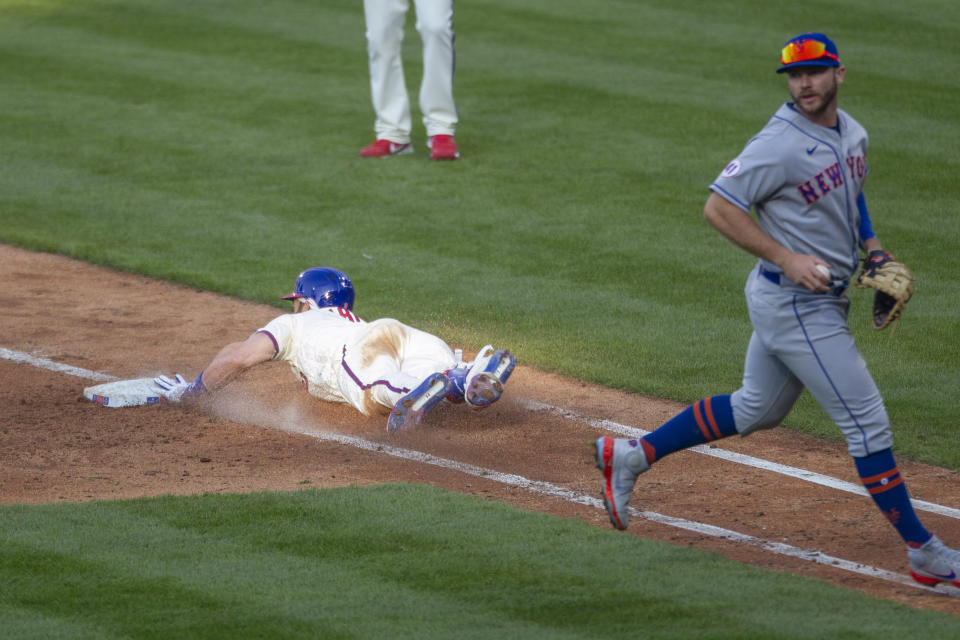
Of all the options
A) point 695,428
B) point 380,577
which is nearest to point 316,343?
point 380,577

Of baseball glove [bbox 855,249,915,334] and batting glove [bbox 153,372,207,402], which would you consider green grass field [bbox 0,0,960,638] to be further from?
batting glove [bbox 153,372,207,402]

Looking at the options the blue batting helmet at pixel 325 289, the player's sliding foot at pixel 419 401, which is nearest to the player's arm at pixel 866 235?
the player's sliding foot at pixel 419 401

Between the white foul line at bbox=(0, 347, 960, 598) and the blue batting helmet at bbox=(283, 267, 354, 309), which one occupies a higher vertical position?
the blue batting helmet at bbox=(283, 267, 354, 309)

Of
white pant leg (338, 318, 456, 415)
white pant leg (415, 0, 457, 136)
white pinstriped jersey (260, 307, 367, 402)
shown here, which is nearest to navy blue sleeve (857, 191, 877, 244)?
white pant leg (338, 318, 456, 415)

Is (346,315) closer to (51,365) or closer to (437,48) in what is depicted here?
(51,365)

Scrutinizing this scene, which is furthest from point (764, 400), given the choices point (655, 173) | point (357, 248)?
point (655, 173)

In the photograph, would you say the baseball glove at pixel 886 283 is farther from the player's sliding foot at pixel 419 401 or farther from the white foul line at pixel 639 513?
the player's sliding foot at pixel 419 401
